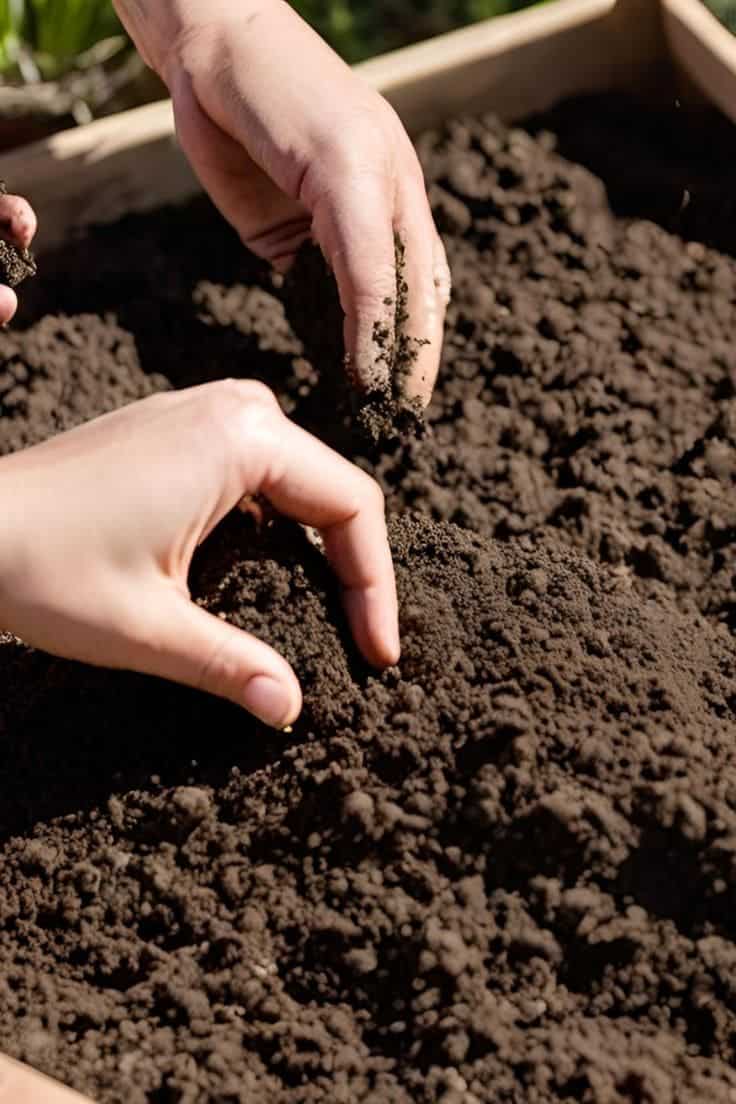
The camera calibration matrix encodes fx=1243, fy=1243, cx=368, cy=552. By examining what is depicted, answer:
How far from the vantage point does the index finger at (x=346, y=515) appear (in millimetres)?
1461

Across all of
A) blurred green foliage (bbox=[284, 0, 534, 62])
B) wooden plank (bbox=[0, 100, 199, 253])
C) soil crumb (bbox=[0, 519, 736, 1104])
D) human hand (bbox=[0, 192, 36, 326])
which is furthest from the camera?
blurred green foliage (bbox=[284, 0, 534, 62])

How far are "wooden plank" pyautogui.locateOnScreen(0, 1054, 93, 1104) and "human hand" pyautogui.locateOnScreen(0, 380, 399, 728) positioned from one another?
1.42ft

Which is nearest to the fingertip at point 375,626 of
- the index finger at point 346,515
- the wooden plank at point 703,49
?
the index finger at point 346,515

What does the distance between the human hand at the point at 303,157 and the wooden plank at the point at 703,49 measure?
28.3 inches

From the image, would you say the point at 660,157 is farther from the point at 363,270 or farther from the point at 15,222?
the point at 15,222

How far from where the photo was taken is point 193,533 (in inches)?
56.7

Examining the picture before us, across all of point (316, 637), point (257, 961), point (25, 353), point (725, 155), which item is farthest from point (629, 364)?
point (257, 961)

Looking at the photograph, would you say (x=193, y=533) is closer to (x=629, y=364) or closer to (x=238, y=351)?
(x=238, y=351)

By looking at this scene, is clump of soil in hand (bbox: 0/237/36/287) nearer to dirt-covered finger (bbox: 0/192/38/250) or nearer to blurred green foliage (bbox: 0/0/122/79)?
dirt-covered finger (bbox: 0/192/38/250)

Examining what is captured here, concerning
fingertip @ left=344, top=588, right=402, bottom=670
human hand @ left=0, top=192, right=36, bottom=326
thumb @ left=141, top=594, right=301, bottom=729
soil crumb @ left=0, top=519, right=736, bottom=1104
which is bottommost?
soil crumb @ left=0, top=519, right=736, bottom=1104

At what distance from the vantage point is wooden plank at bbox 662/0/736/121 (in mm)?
2250

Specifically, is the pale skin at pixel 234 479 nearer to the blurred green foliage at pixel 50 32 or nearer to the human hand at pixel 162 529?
→ the human hand at pixel 162 529

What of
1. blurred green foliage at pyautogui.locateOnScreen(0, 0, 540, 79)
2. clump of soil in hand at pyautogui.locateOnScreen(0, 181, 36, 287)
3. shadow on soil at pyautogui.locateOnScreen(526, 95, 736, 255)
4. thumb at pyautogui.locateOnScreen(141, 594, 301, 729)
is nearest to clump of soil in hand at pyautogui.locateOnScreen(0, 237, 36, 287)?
clump of soil in hand at pyautogui.locateOnScreen(0, 181, 36, 287)

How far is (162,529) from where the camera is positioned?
1400 millimetres
